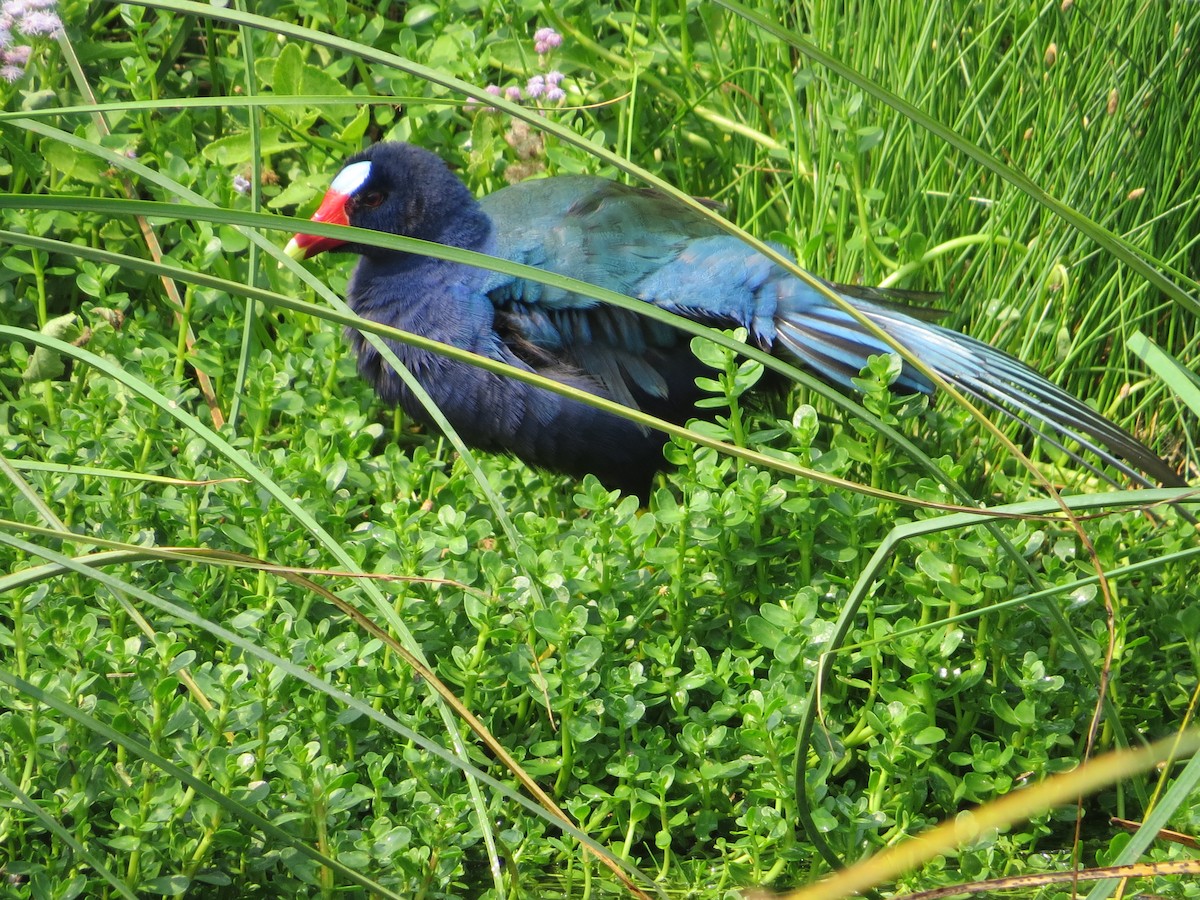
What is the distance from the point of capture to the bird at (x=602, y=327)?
8.82 ft

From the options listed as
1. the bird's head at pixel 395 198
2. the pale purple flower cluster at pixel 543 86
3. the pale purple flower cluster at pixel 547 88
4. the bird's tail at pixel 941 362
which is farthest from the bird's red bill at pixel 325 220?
the bird's tail at pixel 941 362

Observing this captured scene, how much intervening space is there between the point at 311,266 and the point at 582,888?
1840 mm

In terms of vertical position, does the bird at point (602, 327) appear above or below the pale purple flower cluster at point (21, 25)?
below

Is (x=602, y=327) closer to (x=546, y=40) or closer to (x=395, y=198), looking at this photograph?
(x=395, y=198)

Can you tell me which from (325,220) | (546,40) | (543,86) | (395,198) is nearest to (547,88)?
(543,86)

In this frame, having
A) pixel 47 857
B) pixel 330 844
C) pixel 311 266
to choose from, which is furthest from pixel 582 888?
pixel 311 266

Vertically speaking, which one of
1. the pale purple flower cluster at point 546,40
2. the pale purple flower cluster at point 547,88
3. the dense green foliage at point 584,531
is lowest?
the dense green foliage at point 584,531

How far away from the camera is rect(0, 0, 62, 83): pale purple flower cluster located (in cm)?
258

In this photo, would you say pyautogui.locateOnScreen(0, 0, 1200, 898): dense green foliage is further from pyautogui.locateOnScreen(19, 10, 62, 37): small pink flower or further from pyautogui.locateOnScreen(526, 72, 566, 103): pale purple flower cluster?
pyautogui.locateOnScreen(19, 10, 62, 37): small pink flower

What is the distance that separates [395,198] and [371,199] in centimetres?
7

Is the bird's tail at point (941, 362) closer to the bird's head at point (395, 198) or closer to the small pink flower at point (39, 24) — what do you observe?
the bird's head at point (395, 198)

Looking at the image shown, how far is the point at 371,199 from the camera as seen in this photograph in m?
3.02

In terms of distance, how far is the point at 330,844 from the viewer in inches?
69.4

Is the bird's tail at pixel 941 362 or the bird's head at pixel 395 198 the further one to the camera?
the bird's head at pixel 395 198
